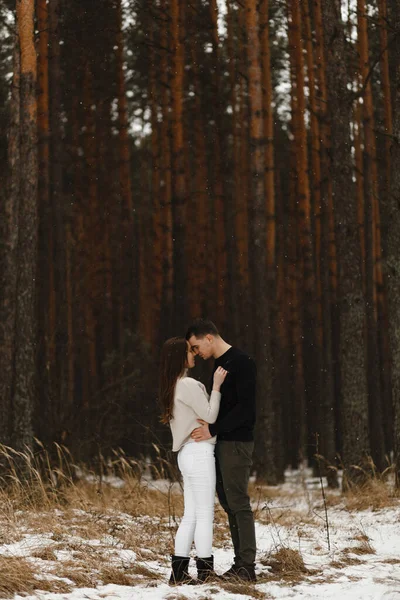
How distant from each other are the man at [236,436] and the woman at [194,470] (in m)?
0.08

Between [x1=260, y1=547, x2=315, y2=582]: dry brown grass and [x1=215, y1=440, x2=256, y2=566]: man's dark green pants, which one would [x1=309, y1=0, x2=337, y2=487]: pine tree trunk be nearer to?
[x1=260, y1=547, x2=315, y2=582]: dry brown grass

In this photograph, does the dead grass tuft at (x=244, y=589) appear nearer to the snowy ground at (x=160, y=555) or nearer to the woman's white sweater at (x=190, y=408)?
the snowy ground at (x=160, y=555)

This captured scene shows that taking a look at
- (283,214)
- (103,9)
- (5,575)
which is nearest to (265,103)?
(103,9)

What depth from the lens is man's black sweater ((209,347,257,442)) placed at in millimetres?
6340

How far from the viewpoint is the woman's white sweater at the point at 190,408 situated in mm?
6312

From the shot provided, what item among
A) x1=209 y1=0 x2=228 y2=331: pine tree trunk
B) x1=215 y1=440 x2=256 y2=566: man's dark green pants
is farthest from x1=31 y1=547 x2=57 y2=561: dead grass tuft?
x1=209 y1=0 x2=228 y2=331: pine tree trunk

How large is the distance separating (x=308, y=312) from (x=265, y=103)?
13.8 feet

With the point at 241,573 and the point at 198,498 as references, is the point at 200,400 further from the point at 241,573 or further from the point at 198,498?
the point at 241,573

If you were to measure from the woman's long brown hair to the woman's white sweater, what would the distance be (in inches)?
2.1

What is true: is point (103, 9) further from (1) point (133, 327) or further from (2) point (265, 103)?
(1) point (133, 327)

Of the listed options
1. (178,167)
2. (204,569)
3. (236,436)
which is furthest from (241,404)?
(178,167)

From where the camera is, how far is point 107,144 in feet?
73.1

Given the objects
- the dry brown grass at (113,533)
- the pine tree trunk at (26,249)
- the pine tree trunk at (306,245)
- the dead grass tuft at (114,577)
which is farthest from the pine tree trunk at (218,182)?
the dead grass tuft at (114,577)

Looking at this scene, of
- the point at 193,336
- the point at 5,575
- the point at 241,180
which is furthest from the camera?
the point at 241,180
